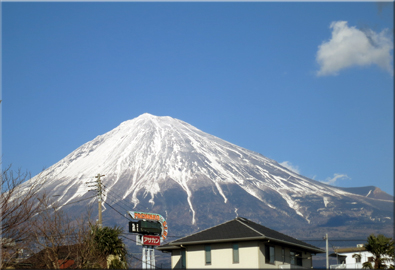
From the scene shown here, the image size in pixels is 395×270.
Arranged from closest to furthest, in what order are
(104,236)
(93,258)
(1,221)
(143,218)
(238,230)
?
1. (1,221)
2. (238,230)
3. (93,258)
4. (104,236)
5. (143,218)

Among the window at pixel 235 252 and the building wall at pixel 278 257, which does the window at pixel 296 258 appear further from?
the window at pixel 235 252

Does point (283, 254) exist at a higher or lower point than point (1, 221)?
lower

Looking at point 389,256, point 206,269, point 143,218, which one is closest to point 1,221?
point 206,269

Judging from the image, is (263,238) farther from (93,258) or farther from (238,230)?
(93,258)

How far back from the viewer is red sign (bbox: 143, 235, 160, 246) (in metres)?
48.7

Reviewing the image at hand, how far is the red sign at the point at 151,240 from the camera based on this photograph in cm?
4865

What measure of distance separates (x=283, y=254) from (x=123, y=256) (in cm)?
1521

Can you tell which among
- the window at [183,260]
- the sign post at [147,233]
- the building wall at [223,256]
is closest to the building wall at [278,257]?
the building wall at [223,256]

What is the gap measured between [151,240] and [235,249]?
1163cm

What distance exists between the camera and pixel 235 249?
4016 centimetres

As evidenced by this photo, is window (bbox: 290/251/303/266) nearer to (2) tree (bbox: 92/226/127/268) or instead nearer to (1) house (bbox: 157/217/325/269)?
(1) house (bbox: 157/217/325/269)

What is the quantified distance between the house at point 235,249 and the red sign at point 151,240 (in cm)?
477

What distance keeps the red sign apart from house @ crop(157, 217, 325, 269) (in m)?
4.77

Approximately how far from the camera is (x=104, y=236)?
47.8 meters
